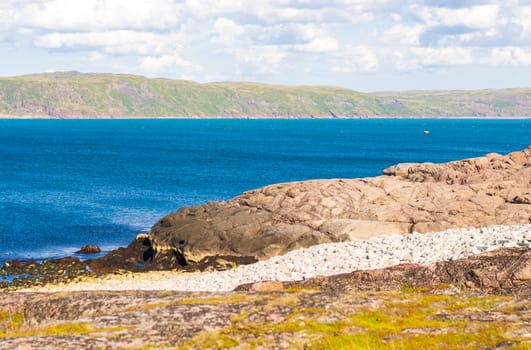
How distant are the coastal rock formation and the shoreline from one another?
16.9 ft

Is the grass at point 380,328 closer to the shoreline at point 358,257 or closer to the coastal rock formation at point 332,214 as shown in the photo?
the shoreline at point 358,257

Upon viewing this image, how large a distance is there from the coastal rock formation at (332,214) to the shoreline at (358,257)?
16.9ft

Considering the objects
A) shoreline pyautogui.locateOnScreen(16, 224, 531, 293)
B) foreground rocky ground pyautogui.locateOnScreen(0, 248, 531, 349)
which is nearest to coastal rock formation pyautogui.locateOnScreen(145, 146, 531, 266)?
shoreline pyautogui.locateOnScreen(16, 224, 531, 293)

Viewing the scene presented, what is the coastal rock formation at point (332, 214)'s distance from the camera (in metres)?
49.0

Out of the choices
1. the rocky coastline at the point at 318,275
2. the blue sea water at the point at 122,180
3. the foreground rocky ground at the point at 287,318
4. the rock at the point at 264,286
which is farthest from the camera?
the blue sea water at the point at 122,180

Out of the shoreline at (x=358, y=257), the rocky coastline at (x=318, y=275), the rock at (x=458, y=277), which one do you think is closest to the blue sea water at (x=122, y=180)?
the rocky coastline at (x=318, y=275)

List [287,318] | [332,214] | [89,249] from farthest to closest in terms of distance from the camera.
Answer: [89,249] < [332,214] < [287,318]

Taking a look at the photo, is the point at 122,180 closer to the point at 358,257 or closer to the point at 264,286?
the point at 358,257

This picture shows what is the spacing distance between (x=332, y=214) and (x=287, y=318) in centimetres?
3663

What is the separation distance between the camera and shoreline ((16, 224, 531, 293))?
103 ft

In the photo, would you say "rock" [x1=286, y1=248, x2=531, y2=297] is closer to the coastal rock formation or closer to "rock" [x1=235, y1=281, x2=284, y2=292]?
"rock" [x1=235, y1=281, x2=284, y2=292]

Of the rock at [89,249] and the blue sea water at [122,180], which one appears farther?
the blue sea water at [122,180]

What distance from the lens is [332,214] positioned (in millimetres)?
53062

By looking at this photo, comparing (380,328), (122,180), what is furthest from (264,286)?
(122,180)
